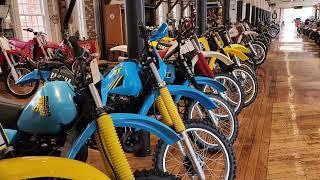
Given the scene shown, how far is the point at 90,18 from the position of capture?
29.5ft

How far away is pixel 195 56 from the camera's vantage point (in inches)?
116

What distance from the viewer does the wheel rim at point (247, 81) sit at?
3.86m

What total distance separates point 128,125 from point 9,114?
777mm

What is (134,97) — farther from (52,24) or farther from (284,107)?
(52,24)

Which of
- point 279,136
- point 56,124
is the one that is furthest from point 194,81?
point 56,124

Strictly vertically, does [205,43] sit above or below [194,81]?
above

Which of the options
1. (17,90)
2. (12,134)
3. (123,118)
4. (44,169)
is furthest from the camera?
(17,90)

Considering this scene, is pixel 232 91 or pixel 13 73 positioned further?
pixel 13 73

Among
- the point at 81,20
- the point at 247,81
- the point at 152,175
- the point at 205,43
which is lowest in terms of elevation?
the point at 247,81

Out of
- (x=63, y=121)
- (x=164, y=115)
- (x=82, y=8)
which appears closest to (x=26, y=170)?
(x=63, y=121)

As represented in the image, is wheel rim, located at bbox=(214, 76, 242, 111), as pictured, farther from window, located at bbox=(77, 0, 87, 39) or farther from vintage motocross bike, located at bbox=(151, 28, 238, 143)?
window, located at bbox=(77, 0, 87, 39)

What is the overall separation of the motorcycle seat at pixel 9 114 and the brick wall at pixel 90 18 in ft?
24.0

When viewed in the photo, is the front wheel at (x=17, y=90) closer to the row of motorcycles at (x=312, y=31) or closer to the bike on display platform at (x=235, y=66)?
the bike on display platform at (x=235, y=66)

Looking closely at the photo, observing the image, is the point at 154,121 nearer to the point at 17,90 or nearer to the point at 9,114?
the point at 9,114
